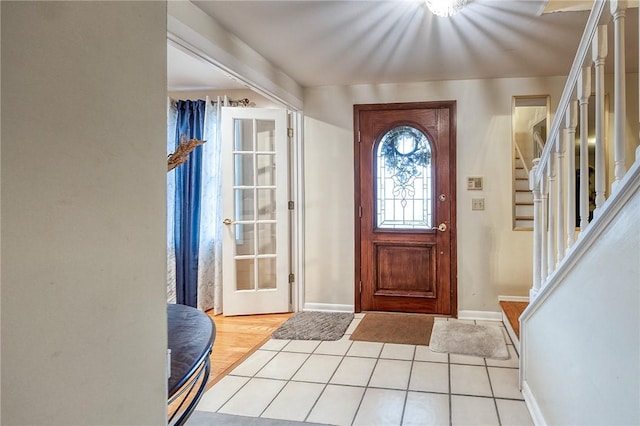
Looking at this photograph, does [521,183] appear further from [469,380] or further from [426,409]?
[426,409]

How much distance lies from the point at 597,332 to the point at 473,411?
1.08 meters

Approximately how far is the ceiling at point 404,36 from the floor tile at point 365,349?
2178mm

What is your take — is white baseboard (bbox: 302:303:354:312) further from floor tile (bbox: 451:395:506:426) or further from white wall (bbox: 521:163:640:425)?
white wall (bbox: 521:163:640:425)

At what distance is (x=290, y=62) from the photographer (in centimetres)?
325

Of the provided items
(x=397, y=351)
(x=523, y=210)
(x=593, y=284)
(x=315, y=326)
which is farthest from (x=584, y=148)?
(x=315, y=326)

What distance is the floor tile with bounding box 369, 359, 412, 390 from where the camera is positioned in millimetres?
2496

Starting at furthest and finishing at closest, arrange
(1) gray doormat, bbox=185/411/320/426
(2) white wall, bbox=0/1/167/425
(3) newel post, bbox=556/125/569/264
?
1. (1) gray doormat, bbox=185/411/320/426
2. (3) newel post, bbox=556/125/569/264
3. (2) white wall, bbox=0/1/167/425

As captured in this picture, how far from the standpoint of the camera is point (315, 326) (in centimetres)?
359

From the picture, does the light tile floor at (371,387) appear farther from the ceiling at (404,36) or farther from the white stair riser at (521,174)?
the ceiling at (404,36)

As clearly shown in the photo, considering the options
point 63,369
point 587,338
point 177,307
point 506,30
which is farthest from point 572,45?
point 63,369

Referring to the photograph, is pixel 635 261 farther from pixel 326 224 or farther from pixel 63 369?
pixel 326 224

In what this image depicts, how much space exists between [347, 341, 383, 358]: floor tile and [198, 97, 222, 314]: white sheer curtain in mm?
1596

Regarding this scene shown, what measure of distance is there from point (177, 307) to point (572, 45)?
301 cm

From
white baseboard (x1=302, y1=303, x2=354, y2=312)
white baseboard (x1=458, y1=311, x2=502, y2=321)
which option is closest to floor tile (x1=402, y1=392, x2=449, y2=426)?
white baseboard (x1=458, y1=311, x2=502, y2=321)
